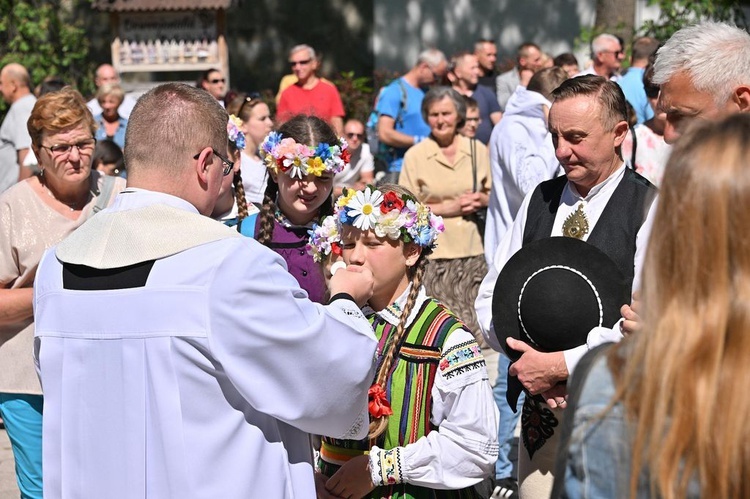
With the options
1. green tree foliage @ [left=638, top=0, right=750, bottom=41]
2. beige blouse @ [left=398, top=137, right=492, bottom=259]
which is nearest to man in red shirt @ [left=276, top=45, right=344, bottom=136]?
beige blouse @ [left=398, top=137, right=492, bottom=259]

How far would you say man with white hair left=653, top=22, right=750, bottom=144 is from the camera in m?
3.11

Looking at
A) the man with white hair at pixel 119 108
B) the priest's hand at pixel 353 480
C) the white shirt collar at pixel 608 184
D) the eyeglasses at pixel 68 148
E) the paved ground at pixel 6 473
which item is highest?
the eyeglasses at pixel 68 148

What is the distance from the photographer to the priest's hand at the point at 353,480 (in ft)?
10.3

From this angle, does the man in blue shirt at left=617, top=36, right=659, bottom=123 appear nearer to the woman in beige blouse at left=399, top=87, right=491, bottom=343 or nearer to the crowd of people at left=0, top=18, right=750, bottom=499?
the woman in beige blouse at left=399, top=87, right=491, bottom=343

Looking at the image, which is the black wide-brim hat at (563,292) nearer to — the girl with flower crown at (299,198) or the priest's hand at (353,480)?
the priest's hand at (353,480)

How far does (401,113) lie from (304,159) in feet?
16.0

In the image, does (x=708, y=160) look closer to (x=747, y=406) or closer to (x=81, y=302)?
(x=747, y=406)

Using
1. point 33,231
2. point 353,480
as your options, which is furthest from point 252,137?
point 353,480

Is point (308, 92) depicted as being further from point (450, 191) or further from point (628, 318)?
point (628, 318)

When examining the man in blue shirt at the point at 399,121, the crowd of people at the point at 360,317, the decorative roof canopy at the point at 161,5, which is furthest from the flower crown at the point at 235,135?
the decorative roof canopy at the point at 161,5

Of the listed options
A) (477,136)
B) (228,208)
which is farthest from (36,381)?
(477,136)

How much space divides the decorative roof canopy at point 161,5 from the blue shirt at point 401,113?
Result: 241cm

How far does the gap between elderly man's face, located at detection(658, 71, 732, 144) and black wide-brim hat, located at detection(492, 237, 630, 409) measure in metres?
0.45

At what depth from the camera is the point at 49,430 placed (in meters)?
2.63
